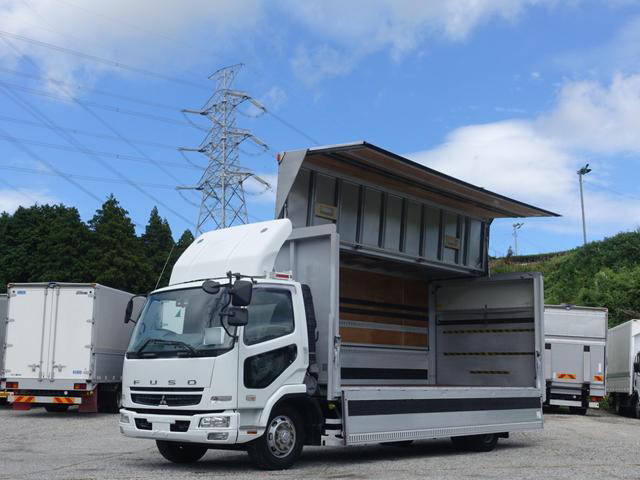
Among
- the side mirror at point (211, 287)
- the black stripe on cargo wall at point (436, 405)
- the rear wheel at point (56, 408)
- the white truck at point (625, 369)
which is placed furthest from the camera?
the white truck at point (625, 369)

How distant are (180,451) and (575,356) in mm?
16018

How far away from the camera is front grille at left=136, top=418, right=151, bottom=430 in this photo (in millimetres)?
10180

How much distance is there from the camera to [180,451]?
37.2 feet

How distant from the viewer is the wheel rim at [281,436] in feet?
33.3

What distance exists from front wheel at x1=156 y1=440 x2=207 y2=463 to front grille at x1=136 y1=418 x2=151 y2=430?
3.19 feet

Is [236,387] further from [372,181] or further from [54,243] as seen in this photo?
[54,243]

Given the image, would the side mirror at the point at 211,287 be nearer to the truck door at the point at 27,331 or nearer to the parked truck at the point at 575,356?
the truck door at the point at 27,331

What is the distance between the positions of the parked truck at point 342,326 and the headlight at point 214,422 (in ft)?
0.05

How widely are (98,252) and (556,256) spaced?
2841cm

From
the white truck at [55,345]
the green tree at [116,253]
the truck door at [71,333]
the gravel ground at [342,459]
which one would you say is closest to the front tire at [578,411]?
the gravel ground at [342,459]

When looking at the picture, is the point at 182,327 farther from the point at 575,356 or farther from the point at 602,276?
the point at 602,276

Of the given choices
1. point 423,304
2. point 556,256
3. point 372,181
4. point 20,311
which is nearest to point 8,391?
point 20,311

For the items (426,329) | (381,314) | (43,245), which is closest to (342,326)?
(381,314)

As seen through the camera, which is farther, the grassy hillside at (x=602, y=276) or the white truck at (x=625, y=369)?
the grassy hillside at (x=602, y=276)
